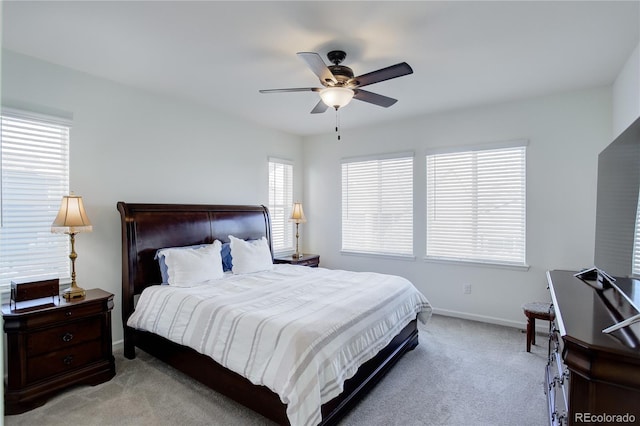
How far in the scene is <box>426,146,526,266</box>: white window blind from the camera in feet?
13.9

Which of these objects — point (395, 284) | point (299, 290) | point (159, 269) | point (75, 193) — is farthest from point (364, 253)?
point (75, 193)

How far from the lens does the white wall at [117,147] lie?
10.5 ft

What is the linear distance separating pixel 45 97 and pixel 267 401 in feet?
10.5

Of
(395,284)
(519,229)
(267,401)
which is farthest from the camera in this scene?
(519,229)

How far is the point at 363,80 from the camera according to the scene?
9.08 ft

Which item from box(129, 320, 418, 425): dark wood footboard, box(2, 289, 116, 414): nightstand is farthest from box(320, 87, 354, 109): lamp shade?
box(2, 289, 116, 414): nightstand

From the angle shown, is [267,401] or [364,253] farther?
[364,253]

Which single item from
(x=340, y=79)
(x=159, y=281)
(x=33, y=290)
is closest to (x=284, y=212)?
(x=159, y=281)

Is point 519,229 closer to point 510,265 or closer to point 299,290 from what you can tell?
point 510,265

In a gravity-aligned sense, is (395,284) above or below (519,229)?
below

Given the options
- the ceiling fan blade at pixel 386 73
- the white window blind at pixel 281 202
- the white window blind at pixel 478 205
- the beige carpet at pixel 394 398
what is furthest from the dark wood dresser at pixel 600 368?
the white window blind at pixel 281 202

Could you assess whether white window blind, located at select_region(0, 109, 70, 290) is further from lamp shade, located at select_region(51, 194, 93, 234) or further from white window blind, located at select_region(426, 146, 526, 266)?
white window blind, located at select_region(426, 146, 526, 266)

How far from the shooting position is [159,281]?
3676 millimetres

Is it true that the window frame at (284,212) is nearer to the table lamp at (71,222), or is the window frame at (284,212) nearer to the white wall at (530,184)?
the white wall at (530,184)
